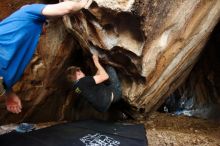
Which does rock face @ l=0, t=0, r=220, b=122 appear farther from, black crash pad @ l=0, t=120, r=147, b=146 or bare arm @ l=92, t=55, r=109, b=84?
black crash pad @ l=0, t=120, r=147, b=146

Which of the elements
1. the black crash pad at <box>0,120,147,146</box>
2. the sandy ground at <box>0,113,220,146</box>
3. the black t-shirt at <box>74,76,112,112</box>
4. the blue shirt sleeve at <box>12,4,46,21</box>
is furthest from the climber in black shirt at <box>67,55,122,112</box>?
the blue shirt sleeve at <box>12,4,46,21</box>

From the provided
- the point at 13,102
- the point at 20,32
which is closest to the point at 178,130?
the point at 13,102

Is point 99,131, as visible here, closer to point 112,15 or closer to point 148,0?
point 112,15

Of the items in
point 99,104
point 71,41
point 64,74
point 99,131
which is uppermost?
point 71,41

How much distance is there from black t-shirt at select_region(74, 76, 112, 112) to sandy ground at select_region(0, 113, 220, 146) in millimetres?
738

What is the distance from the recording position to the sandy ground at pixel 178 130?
4508 millimetres

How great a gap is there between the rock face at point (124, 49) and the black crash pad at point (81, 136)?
0.51 meters

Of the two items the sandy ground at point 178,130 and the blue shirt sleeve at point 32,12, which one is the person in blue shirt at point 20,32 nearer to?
the blue shirt sleeve at point 32,12

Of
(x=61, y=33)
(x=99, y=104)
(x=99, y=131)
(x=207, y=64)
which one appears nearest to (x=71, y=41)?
(x=61, y=33)

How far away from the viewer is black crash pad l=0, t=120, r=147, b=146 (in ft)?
12.4

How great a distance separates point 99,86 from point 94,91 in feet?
0.26

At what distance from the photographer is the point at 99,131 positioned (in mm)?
4113

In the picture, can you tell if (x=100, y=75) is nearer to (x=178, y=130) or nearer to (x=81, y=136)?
(x=81, y=136)

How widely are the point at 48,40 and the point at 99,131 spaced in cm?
137
